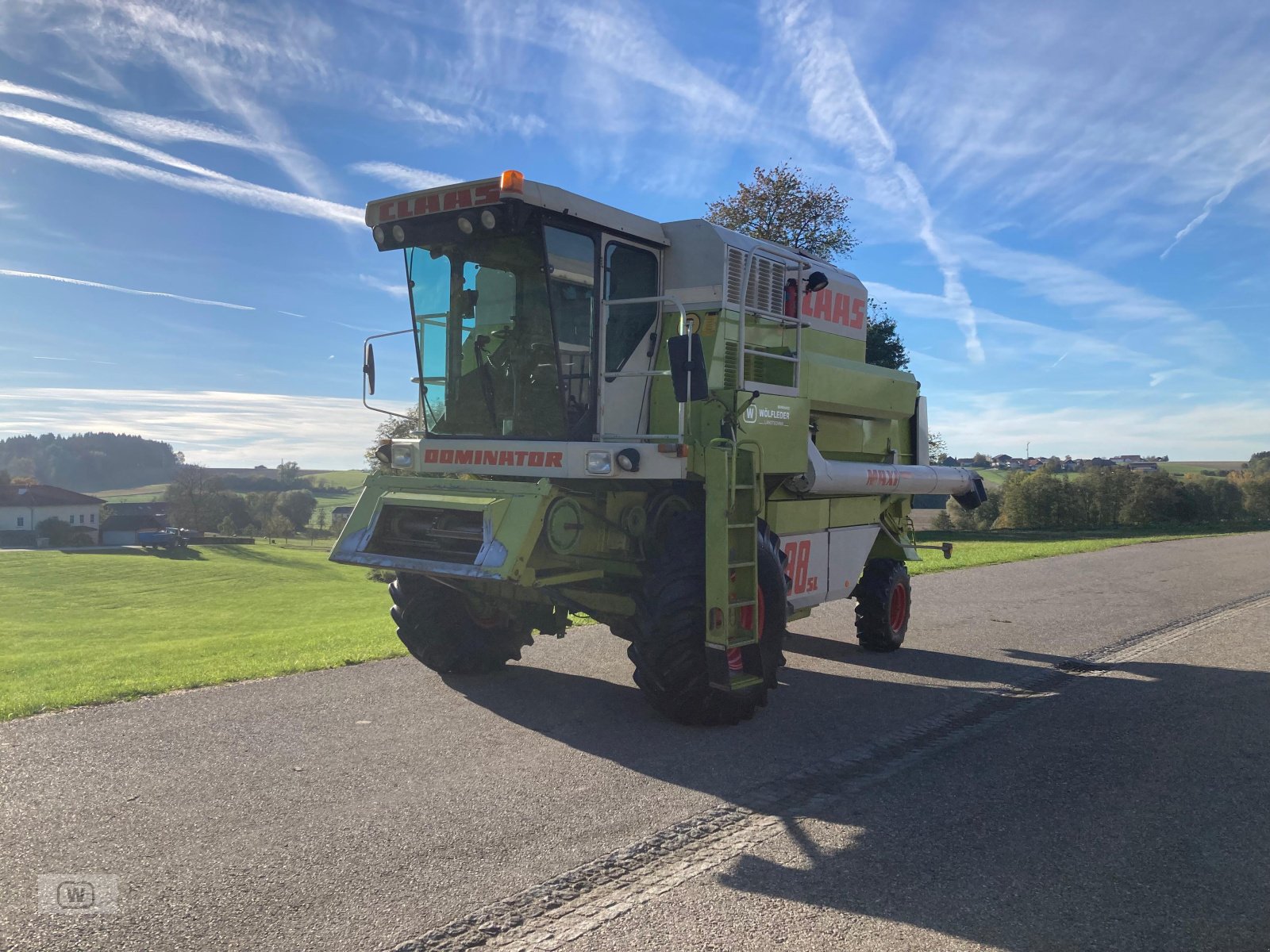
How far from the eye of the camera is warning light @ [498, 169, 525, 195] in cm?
613

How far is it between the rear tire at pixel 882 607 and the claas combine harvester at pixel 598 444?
156cm

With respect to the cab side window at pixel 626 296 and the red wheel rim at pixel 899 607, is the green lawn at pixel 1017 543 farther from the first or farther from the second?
the cab side window at pixel 626 296

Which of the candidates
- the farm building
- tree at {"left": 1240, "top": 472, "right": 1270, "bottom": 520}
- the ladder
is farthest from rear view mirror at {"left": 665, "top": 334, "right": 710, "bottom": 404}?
the farm building

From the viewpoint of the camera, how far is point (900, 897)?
141 inches

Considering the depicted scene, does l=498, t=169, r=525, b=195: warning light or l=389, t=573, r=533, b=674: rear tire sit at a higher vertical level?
l=498, t=169, r=525, b=195: warning light

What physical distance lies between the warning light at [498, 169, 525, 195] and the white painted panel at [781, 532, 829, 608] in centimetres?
399

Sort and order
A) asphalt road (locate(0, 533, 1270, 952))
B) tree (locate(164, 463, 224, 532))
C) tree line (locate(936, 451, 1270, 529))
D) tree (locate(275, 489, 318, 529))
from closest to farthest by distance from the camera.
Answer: asphalt road (locate(0, 533, 1270, 952)), tree line (locate(936, 451, 1270, 529)), tree (locate(164, 463, 224, 532)), tree (locate(275, 489, 318, 529))

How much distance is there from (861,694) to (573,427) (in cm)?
348

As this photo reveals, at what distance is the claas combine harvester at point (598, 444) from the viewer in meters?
6.07

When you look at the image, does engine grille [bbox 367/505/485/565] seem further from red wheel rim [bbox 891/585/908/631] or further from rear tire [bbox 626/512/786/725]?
red wheel rim [bbox 891/585/908/631]

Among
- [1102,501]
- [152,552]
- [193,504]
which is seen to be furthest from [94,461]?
[1102,501]

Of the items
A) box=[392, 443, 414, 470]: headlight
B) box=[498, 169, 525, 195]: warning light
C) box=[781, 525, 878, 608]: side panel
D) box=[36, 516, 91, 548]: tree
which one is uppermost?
box=[498, 169, 525, 195]: warning light

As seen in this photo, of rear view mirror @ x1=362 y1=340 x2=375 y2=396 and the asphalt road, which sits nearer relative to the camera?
the asphalt road

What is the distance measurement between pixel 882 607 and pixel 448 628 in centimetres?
489
